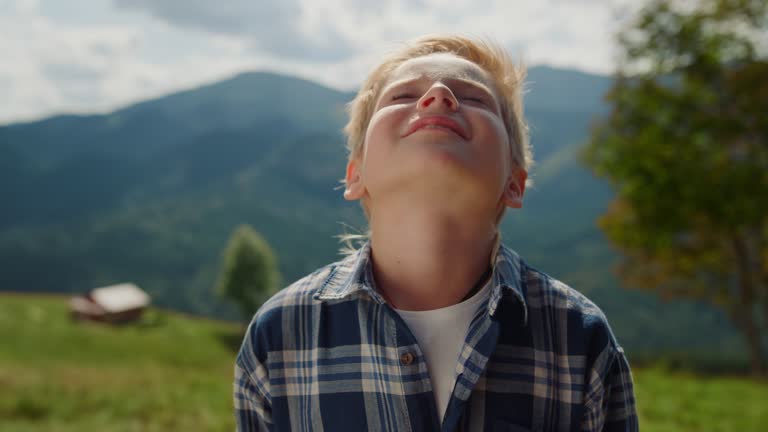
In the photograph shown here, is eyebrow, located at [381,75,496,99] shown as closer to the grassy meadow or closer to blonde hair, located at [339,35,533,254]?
blonde hair, located at [339,35,533,254]

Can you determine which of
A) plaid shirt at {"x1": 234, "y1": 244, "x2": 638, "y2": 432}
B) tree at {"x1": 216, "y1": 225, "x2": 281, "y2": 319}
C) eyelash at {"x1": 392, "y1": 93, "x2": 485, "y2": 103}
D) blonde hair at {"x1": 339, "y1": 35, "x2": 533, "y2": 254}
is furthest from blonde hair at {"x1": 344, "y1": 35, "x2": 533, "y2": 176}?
tree at {"x1": 216, "y1": 225, "x2": 281, "y2": 319}

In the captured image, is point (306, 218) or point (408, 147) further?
point (306, 218)

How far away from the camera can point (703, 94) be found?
14.7 m

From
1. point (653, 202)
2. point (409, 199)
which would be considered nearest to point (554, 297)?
point (409, 199)

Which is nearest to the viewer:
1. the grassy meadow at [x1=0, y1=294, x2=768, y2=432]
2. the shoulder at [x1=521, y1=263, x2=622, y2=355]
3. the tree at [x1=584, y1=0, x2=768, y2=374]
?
the shoulder at [x1=521, y1=263, x2=622, y2=355]

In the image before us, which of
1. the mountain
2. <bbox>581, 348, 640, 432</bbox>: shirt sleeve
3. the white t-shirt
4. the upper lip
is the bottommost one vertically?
<bbox>581, 348, 640, 432</bbox>: shirt sleeve

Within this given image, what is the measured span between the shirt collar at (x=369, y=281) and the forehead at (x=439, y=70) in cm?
65

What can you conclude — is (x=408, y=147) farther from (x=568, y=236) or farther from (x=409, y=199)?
(x=568, y=236)

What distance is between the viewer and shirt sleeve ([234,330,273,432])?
2.06m

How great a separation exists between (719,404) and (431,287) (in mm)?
6790

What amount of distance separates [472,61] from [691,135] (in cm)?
1445

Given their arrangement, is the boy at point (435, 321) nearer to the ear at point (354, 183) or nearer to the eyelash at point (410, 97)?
the eyelash at point (410, 97)

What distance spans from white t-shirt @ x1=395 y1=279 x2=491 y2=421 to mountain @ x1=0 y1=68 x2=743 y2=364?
50187 millimetres

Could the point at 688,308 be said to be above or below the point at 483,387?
above
